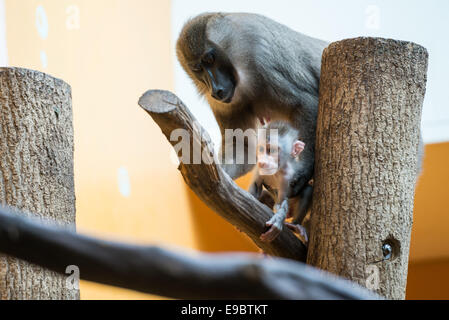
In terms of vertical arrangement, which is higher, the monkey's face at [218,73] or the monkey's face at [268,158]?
the monkey's face at [218,73]

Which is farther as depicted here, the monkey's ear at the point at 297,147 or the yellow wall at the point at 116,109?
the yellow wall at the point at 116,109

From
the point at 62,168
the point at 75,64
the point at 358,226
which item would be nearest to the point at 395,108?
the point at 358,226

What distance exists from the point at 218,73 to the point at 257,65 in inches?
9.5

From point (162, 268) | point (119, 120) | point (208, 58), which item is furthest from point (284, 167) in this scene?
point (119, 120)

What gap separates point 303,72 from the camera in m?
3.23

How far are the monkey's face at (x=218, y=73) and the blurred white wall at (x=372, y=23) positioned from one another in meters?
1.73

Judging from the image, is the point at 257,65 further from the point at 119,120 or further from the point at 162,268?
the point at 119,120

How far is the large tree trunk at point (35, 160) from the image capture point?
240 cm

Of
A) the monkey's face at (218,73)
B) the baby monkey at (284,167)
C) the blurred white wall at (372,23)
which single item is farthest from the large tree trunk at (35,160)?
the blurred white wall at (372,23)

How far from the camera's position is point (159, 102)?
2.05 meters

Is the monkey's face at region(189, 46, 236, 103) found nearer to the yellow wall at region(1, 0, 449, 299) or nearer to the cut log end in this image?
the cut log end

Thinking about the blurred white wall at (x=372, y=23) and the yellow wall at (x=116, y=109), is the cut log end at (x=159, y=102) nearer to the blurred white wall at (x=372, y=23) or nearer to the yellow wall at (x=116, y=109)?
the blurred white wall at (x=372, y=23)

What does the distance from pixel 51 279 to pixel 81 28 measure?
3.57 m

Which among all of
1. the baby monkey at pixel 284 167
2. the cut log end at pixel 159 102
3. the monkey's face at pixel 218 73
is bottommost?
the baby monkey at pixel 284 167
